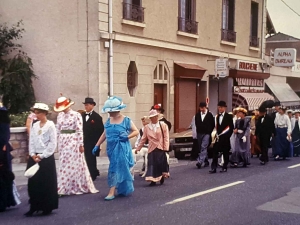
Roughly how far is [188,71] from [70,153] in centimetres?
1264

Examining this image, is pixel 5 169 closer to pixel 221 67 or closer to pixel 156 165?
pixel 156 165

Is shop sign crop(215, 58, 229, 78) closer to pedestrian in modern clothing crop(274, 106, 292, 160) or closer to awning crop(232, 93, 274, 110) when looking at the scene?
awning crop(232, 93, 274, 110)

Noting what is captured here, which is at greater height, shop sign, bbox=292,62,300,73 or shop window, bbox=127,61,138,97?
shop sign, bbox=292,62,300,73

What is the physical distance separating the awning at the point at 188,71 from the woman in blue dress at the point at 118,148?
39.6ft

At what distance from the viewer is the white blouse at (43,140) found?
8703 mm

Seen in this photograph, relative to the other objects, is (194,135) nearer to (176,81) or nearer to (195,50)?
(176,81)

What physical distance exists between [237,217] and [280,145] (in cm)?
948

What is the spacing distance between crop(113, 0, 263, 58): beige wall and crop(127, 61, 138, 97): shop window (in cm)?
115

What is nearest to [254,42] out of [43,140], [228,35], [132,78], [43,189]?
[228,35]

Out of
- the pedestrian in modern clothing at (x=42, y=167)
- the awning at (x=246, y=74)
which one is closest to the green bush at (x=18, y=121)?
the pedestrian in modern clothing at (x=42, y=167)

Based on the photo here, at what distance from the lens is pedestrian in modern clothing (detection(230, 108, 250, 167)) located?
15.4 m

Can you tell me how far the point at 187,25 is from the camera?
22766 mm

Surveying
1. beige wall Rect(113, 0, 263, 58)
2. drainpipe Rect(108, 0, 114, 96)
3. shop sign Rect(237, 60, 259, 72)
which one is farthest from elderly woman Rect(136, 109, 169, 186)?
shop sign Rect(237, 60, 259, 72)

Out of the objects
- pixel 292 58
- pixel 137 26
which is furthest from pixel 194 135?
pixel 292 58
